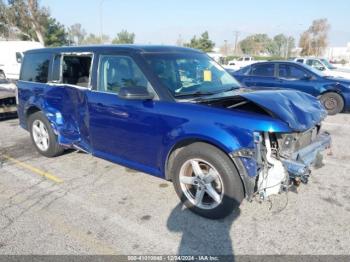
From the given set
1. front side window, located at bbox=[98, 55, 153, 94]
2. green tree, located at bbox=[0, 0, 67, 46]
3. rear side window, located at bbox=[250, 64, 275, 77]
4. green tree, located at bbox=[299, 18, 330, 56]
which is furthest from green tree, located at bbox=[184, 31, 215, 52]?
front side window, located at bbox=[98, 55, 153, 94]

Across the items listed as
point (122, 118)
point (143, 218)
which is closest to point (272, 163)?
point (143, 218)

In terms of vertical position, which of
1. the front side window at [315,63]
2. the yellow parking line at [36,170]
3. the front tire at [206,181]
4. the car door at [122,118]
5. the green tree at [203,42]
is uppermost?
the green tree at [203,42]

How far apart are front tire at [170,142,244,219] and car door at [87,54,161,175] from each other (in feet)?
1.32

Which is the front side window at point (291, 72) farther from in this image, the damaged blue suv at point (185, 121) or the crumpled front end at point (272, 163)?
the crumpled front end at point (272, 163)

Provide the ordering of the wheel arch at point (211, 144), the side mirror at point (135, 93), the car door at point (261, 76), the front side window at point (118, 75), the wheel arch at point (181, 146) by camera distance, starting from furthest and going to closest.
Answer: the car door at point (261, 76)
the front side window at point (118, 75)
the side mirror at point (135, 93)
the wheel arch at point (181, 146)
the wheel arch at point (211, 144)

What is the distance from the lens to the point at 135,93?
3.63 meters

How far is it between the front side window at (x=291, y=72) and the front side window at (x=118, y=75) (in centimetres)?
693

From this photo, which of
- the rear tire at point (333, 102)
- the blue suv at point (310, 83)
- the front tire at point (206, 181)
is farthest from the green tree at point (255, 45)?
the front tire at point (206, 181)

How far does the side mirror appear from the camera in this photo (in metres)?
3.62

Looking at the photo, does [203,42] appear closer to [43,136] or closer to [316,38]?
[316,38]

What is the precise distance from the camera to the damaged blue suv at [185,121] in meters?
3.23

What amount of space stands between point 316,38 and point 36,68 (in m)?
62.8

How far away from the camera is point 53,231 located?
11.1 feet

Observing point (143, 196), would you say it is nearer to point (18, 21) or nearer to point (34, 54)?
point (34, 54)
